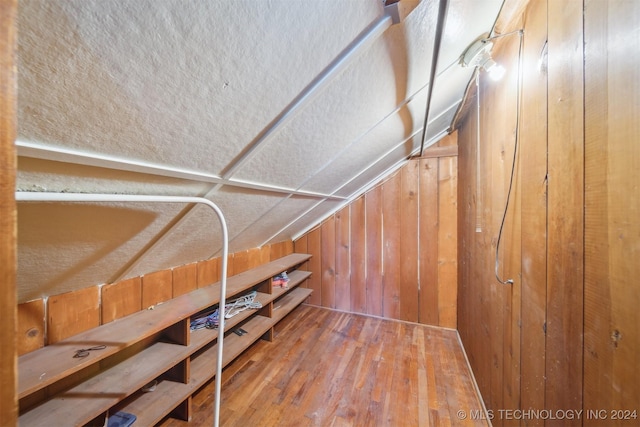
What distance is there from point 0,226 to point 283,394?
1.72 meters

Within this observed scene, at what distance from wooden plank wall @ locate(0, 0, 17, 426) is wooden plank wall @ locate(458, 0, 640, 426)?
0.96 m

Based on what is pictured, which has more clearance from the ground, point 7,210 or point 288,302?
point 7,210

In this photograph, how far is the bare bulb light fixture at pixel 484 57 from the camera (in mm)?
996

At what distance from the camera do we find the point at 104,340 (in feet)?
3.26

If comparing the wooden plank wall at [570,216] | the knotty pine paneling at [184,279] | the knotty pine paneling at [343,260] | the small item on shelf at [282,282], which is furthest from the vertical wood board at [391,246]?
the knotty pine paneling at [184,279]

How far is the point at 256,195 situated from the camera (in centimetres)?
127

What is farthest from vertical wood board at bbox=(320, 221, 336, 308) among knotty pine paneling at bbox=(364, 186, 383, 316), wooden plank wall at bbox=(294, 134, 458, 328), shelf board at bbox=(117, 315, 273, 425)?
shelf board at bbox=(117, 315, 273, 425)

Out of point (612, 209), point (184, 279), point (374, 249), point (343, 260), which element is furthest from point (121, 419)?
point (374, 249)

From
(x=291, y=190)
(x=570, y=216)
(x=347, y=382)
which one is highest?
(x=291, y=190)

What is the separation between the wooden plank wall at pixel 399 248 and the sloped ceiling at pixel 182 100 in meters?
1.21

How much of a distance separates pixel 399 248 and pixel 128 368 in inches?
90.0

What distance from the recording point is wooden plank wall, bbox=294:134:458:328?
225cm

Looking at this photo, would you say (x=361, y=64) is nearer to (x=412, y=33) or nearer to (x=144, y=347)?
(x=412, y=33)

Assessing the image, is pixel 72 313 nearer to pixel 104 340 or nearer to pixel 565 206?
pixel 104 340
